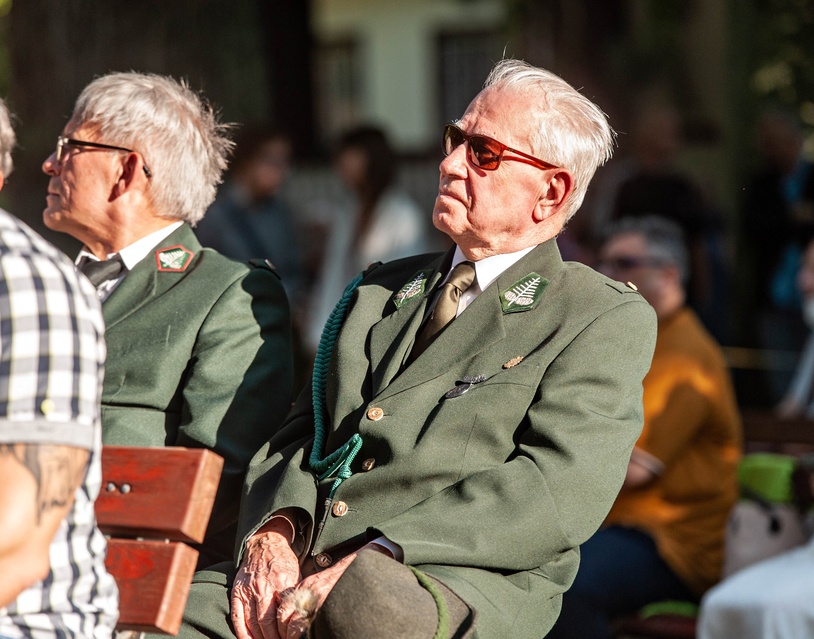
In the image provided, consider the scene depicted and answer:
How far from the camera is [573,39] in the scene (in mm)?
9805

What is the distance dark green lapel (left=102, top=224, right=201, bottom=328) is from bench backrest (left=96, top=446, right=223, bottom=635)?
779mm

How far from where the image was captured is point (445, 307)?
3.23 metres

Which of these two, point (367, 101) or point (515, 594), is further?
point (367, 101)

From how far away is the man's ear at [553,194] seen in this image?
3248 millimetres

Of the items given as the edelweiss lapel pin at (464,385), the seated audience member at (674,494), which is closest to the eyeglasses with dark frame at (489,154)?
the edelweiss lapel pin at (464,385)

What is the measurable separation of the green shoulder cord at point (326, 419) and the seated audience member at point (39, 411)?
0.90 meters

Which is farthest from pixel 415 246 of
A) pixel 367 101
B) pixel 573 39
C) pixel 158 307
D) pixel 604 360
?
pixel 367 101

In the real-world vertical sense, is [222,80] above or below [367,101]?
above

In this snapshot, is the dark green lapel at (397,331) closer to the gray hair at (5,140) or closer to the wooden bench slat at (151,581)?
the wooden bench slat at (151,581)

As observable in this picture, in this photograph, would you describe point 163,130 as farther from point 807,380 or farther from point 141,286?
point 807,380

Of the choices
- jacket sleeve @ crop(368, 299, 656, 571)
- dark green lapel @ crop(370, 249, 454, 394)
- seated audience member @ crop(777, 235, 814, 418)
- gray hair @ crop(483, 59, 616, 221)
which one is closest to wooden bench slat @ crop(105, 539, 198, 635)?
jacket sleeve @ crop(368, 299, 656, 571)

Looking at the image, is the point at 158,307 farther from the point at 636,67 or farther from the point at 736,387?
the point at 636,67

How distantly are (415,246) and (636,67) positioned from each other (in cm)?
328

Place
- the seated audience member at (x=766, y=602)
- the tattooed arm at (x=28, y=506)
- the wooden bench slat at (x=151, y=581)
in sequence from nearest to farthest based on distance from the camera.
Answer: the tattooed arm at (x=28, y=506)
the wooden bench slat at (x=151, y=581)
the seated audience member at (x=766, y=602)
